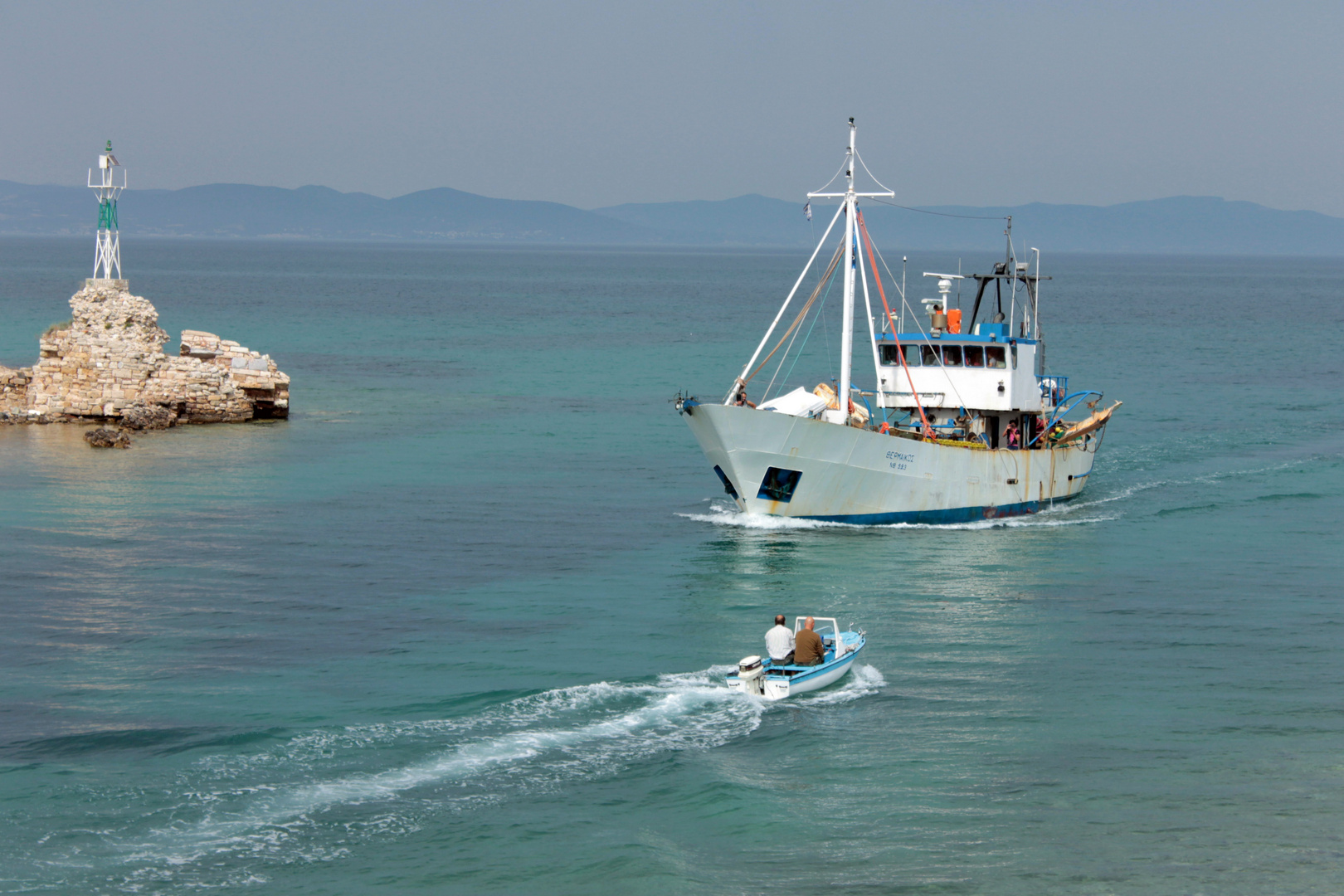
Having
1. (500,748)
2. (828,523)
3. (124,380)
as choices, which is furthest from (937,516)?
(124,380)

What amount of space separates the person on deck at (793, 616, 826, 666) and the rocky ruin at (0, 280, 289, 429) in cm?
3663

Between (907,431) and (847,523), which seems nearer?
(847,523)

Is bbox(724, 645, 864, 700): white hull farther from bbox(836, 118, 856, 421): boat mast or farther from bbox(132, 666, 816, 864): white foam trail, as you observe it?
bbox(836, 118, 856, 421): boat mast

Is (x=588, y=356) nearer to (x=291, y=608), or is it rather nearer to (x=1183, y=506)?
(x=1183, y=506)

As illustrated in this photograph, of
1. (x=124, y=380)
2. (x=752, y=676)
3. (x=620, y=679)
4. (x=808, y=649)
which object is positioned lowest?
(x=620, y=679)

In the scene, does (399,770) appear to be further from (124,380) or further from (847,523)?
(124,380)

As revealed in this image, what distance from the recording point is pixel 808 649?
23.8 meters

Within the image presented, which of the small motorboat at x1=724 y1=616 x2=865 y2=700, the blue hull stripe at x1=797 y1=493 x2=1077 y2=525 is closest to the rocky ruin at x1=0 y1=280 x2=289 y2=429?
the blue hull stripe at x1=797 y1=493 x2=1077 y2=525

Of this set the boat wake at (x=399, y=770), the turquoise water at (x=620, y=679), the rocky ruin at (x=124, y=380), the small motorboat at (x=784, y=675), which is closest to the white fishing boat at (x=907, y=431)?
the turquoise water at (x=620, y=679)

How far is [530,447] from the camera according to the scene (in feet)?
165

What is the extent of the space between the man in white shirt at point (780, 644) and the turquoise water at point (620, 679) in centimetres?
101

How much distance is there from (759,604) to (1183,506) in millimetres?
18531

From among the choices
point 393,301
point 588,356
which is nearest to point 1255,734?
point 588,356

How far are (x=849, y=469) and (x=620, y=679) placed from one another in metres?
14.8
